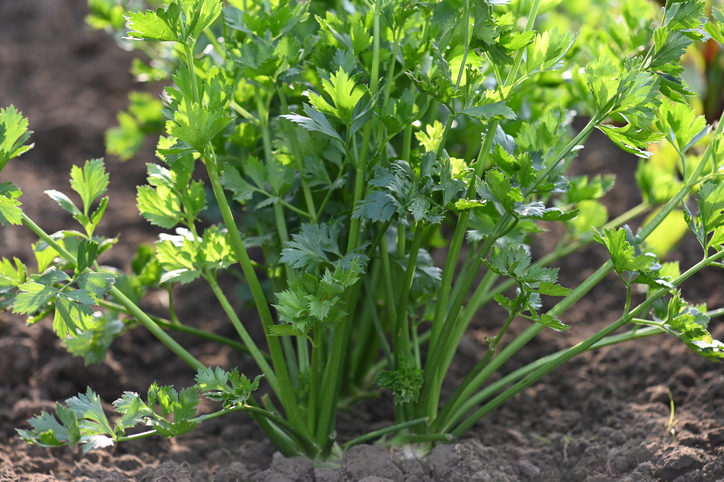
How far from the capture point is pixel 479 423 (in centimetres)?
156

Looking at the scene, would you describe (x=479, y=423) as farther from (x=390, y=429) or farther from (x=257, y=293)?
(x=257, y=293)

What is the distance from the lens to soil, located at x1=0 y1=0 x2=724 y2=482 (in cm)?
131

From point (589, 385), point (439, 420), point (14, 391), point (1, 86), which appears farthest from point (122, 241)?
point (589, 385)

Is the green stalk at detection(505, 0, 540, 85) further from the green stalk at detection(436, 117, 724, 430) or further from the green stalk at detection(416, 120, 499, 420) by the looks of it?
the green stalk at detection(436, 117, 724, 430)

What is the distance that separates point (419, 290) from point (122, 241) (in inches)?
57.0

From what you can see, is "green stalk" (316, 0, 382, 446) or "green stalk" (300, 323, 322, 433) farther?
"green stalk" (300, 323, 322, 433)

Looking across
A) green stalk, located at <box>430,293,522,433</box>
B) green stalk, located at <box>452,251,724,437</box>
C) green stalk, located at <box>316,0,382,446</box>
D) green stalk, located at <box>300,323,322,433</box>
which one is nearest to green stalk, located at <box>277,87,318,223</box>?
green stalk, located at <box>316,0,382,446</box>

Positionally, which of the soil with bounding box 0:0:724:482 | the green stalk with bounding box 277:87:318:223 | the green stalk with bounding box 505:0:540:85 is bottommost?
the soil with bounding box 0:0:724:482

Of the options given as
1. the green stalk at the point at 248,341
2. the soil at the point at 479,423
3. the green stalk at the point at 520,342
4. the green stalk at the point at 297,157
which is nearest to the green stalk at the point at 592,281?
the green stalk at the point at 520,342

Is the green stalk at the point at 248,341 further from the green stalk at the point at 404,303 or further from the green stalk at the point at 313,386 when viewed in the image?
the green stalk at the point at 404,303

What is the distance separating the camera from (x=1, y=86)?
3.04m

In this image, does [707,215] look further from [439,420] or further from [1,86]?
[1,86]

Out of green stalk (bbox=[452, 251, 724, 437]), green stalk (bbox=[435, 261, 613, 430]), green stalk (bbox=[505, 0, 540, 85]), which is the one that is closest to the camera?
green stalk (bbox=[505, 0, 540, 85])

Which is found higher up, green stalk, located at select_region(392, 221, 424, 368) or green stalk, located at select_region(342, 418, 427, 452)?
green stalk, located at select_region(392, 221, 424, 368)
